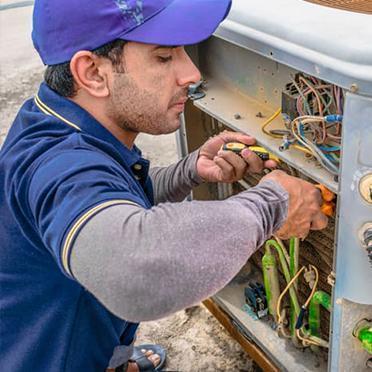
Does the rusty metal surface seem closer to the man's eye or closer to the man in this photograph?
the man

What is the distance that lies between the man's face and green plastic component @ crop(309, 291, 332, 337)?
0.66 meters

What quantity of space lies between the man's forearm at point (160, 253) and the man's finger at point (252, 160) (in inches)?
17.4

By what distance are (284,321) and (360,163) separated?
0.85 metres

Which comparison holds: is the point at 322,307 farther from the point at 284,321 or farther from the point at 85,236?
the point at 85,236

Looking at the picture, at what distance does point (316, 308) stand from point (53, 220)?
96 cm

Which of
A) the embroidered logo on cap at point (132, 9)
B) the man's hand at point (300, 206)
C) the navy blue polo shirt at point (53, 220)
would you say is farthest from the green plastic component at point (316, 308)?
the embroidered logo on cap at point (132, 9)

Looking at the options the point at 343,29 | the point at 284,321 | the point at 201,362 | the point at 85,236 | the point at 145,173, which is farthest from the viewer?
the point at 201,362

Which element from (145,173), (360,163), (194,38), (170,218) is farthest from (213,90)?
(170,218)

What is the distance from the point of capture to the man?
990 millimetres

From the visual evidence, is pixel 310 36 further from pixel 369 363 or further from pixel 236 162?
pixel 369 363

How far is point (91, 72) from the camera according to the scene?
1.22 m

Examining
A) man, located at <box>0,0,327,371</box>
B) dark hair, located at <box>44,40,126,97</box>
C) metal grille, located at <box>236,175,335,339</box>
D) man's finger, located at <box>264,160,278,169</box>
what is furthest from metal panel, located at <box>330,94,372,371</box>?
dark hair, located at <box>44,40,126,97</box>

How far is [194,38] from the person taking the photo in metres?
1.20

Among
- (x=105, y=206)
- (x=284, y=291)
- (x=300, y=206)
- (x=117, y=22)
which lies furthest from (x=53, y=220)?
(x=284, y=291)
